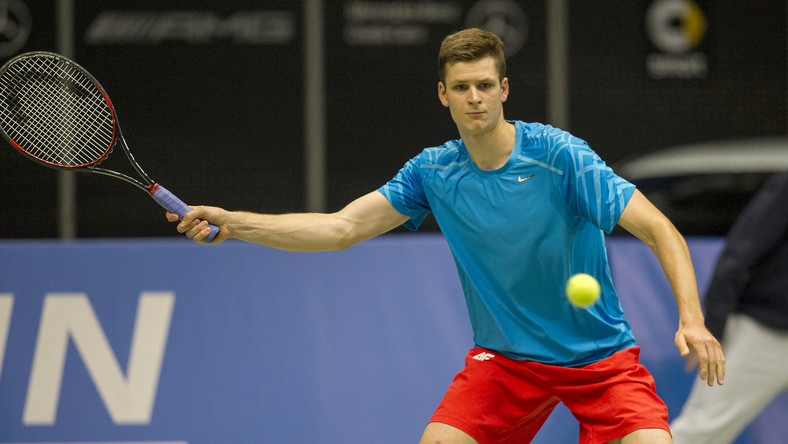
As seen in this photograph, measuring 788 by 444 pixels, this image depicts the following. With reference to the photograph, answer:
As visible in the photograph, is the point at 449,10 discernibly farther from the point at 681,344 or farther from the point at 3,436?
the point at 681,344

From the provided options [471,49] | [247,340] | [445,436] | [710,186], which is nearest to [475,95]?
[471,49]

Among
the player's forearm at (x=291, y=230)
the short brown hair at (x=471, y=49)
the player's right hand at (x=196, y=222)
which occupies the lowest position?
the player's forearm at (x=291, y=230)

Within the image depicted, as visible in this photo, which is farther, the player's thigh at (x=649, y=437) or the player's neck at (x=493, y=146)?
the player's neck at (x=493, y=146)

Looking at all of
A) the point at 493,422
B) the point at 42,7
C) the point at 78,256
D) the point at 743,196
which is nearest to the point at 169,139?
the point at 42,7

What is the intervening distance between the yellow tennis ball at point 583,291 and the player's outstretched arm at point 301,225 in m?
0.75

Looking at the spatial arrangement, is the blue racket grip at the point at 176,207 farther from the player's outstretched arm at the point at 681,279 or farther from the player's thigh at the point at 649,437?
the player's thigh at the point at 649,437

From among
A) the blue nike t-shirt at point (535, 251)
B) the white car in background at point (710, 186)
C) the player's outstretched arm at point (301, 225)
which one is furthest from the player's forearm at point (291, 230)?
the white car in background at point (710, 186)

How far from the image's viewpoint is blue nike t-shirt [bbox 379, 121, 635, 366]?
300 cm

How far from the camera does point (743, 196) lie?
250 inches

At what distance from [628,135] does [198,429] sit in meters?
4.82

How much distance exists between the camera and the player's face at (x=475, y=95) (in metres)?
2.97

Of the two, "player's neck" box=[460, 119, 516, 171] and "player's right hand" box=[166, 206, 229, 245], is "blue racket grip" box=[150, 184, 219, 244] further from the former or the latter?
"player's neck" box=[460, 119, 516, 171]

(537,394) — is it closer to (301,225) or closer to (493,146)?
(493,146)

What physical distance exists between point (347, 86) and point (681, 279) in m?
5.22
